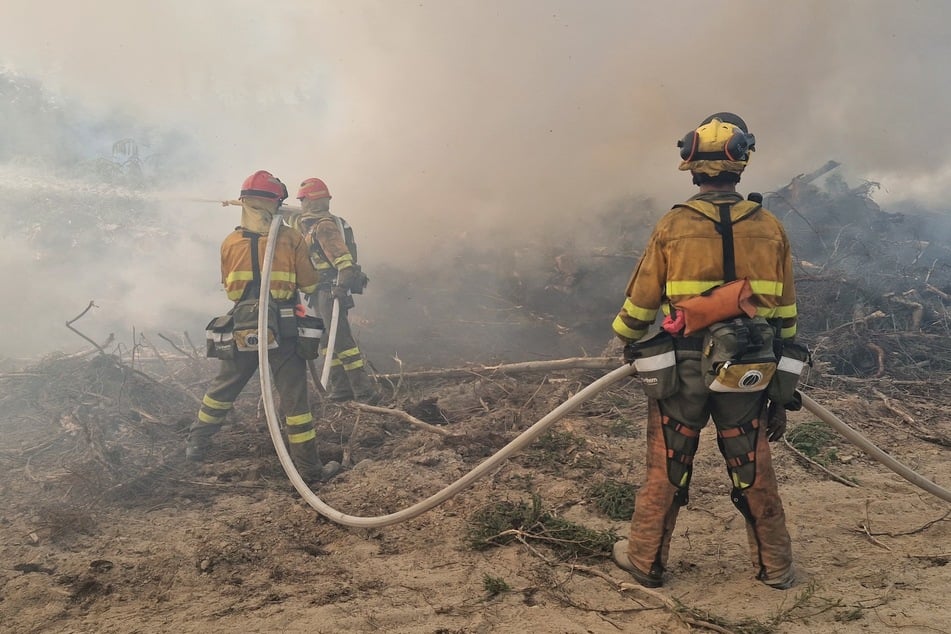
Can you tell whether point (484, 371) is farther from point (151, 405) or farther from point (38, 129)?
point (38, 129)

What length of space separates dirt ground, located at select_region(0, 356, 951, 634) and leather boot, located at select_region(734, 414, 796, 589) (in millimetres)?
90

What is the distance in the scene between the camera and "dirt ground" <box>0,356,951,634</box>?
8.08ft

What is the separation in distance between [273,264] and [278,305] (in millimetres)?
332

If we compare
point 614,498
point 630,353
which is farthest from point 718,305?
point 614,498

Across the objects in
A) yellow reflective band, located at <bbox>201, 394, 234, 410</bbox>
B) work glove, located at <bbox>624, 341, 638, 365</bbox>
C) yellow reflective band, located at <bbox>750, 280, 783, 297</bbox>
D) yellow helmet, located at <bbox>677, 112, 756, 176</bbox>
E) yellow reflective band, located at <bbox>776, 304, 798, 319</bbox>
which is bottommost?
yellow reflective band, located at <bbox>201, 394, 234, 410</bbox>

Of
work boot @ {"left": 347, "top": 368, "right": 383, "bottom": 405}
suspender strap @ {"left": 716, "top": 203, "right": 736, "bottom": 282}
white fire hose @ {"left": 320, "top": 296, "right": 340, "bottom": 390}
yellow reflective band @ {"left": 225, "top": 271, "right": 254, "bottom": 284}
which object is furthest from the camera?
work boot @ {"left": 347, "top": 368, "right": 383, "bottom": 405}

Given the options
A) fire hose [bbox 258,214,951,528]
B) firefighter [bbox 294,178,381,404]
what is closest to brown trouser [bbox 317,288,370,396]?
firefighter [bbox 294,178,381,404]

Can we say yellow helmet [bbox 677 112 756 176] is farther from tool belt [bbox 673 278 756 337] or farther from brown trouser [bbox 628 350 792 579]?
brown trouser [bbox 628 350 792 579]

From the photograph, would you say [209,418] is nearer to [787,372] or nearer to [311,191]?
[311,191]

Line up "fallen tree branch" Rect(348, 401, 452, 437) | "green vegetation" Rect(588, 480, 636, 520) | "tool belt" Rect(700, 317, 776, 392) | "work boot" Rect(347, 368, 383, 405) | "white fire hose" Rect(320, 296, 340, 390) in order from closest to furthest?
"tool belt" Rect(700, 317, 776, 392), "green vegetation" Rect(588, 480, 636, 520), "fallen tree branch" Rect(348, 401, 452, 437), "white fire hose" Rect(320, 296, 340, 390), "work boot" Rect(347, 368, 383, 405)

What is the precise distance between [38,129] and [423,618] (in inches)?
821

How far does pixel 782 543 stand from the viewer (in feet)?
8.54

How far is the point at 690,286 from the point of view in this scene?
2562 millimetres

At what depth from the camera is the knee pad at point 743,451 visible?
2.60 meters
